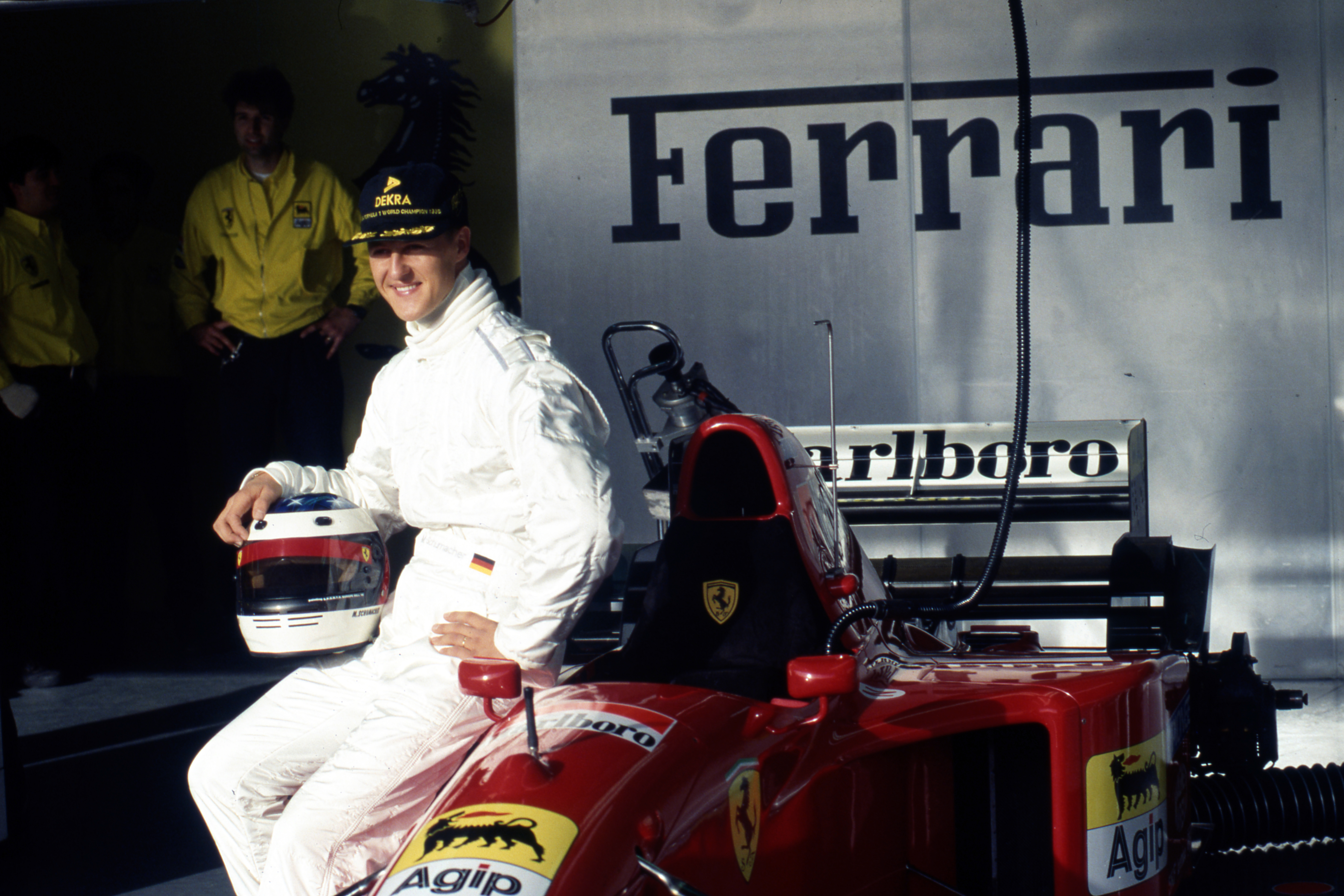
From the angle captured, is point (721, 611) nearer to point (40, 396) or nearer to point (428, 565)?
point (428, 565)

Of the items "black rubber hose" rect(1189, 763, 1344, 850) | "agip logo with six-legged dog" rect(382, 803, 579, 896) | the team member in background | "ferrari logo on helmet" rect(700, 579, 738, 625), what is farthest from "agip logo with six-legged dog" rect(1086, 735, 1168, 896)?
the team member in background

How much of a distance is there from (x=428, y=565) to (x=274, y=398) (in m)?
3.23

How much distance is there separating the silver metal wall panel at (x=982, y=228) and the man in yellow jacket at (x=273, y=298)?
32.9 inches

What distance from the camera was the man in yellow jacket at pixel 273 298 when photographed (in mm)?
5094

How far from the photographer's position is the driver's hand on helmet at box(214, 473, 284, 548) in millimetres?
2258

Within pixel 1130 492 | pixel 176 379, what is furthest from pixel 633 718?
pixel 176 379

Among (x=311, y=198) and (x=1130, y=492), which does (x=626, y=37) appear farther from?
(x=1130, y=492)

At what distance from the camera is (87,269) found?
5.83 m

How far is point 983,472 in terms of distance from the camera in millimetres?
3779

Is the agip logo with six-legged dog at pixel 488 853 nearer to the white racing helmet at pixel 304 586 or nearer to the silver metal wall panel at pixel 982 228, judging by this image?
the white racing helmet at pixel 304 586

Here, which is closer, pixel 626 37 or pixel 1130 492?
Result: pixel 1130 492

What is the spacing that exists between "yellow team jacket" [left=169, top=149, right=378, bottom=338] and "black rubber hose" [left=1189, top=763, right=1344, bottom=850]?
3.52 m

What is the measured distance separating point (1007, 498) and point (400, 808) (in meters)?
1.11

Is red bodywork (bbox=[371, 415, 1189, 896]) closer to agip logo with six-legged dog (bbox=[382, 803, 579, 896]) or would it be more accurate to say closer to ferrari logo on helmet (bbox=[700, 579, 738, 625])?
agip logo with six-legged dog (bbox=[382, 803, 579, 896])
